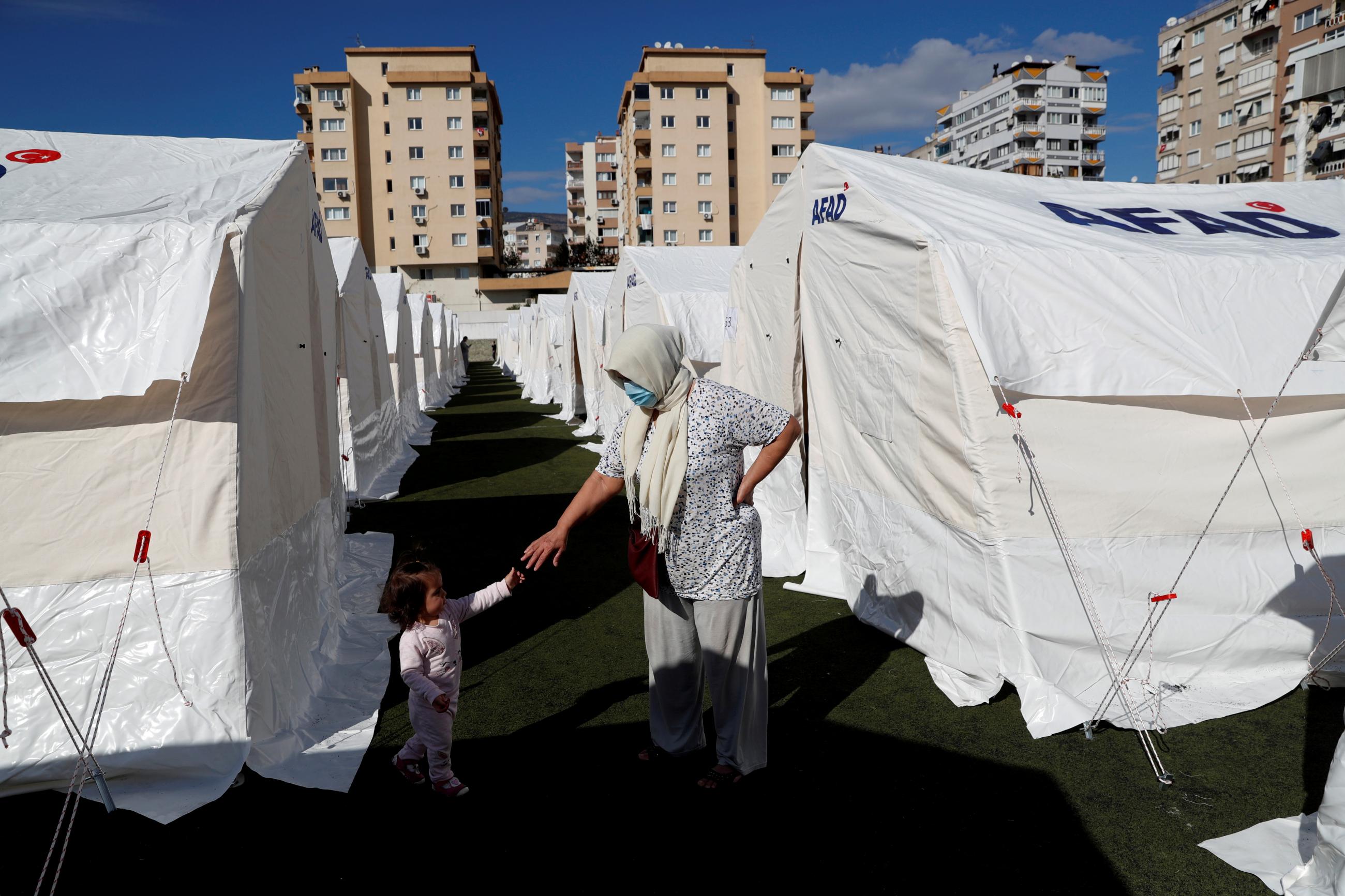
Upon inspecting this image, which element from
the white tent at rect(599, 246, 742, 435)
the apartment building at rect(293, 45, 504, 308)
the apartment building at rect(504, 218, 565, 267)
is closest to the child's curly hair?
the white tent at rect(599, 246, 742, 435)

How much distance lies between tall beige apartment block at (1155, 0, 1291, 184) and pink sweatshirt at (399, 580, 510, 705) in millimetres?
58432

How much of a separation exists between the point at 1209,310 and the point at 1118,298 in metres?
0.51

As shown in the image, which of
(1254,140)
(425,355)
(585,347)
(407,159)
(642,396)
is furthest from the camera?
(407,159)

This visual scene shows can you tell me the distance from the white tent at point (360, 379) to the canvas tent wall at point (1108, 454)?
608cm

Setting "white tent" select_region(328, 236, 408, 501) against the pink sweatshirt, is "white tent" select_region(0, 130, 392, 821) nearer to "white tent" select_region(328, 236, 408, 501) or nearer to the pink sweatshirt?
the pink sweatshirt

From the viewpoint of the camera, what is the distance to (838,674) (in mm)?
4293

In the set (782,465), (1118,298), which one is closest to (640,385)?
(1118,298)

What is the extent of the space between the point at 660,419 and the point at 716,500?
0.36 m

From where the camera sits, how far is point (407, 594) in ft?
10.3

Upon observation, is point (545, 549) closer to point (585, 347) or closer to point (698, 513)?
point (698, 513)

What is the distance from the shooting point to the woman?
2904mm

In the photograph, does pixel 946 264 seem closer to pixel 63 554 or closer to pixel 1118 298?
pixel 1118 298

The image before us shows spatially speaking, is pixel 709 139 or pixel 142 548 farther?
pixel 709 139

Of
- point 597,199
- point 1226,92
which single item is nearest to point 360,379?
point 1226,92
